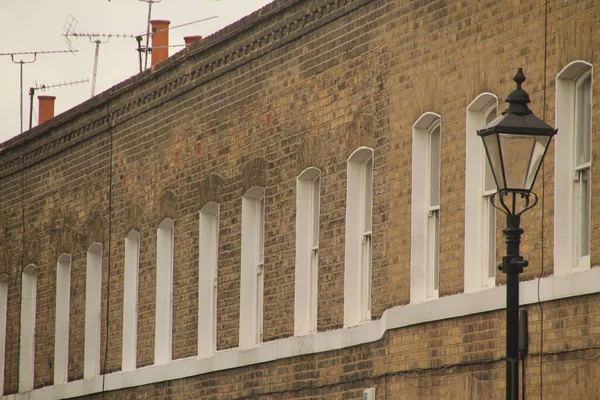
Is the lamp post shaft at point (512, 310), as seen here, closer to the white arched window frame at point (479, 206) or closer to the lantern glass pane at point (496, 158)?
the lantern glass pane at point (496, 158)

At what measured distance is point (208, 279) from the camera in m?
24.8

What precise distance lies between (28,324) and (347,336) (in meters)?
12.3

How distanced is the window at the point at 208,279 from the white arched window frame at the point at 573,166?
349 inches

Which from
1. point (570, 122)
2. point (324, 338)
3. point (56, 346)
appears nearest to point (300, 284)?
point (324, 338)

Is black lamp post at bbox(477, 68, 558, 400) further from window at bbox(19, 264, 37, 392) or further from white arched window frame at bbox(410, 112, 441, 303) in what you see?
window at bbox(19, 264, 37, 392)

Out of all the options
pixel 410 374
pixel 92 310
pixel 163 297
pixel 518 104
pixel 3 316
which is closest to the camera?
pixel 518 104

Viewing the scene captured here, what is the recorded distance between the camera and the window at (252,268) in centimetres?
2339

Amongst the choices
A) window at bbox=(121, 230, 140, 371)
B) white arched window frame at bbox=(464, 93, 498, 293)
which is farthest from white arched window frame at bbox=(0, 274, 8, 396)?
white arched window frame at bbox=(464, 93, 498, 293)

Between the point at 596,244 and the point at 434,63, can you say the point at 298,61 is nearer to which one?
the point at 434,63

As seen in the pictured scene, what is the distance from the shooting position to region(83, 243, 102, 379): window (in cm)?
2856

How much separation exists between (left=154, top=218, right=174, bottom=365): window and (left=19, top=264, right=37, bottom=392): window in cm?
584

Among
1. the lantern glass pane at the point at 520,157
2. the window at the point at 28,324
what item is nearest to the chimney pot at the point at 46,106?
the window at the point at 28,324

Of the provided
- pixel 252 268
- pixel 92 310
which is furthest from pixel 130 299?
pixel 252 268

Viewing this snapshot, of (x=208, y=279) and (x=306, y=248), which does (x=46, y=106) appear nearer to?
(x=208, y=279)
